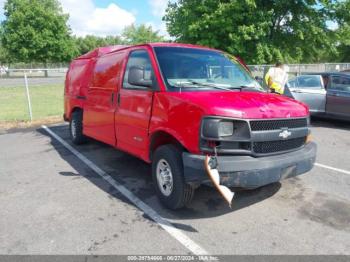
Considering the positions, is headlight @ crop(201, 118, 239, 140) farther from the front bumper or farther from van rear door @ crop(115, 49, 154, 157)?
van rear door @ crop(115, 49, 154, 157)

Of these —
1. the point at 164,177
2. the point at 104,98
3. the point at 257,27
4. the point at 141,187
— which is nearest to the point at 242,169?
the point at 164,177

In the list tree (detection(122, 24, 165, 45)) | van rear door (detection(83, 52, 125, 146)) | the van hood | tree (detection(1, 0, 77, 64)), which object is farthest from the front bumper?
tree (detection(122, 24, 165, 45))

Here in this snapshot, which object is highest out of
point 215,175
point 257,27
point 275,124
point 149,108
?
point 257,27

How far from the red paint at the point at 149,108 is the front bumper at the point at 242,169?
194 mm

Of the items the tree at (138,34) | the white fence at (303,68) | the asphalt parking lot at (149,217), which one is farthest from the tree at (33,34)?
the asphalt parking lot at (149,217)

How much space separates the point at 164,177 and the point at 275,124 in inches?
59.6

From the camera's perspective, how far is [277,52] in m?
21.0

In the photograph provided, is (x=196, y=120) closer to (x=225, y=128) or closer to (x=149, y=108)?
(x=225, y=128)

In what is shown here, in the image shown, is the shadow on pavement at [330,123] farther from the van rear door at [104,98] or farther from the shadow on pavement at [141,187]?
the van rear door at [104,98]

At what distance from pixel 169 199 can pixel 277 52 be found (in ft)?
62.6

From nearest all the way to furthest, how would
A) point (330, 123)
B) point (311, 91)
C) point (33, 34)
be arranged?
point (311, 91) → point (330, 123) → point (33, 34)

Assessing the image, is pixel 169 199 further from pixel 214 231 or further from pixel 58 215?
pixel 58 215

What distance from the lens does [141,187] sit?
5.00m

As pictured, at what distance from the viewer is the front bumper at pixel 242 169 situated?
3.48 m
